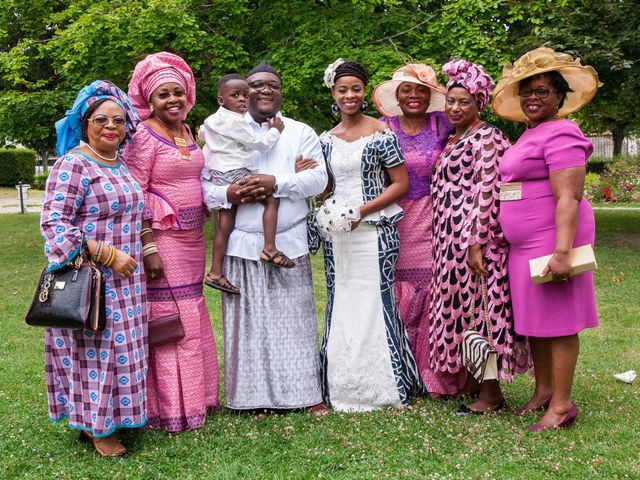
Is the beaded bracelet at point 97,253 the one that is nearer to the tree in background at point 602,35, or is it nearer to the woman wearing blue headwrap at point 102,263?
the woman wearing blue headwrap at point 102,263

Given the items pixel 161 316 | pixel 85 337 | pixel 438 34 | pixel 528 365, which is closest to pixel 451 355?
pixel 528 365

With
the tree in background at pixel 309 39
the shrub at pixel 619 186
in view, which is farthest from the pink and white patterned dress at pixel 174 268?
the shrub at pixel 619 186

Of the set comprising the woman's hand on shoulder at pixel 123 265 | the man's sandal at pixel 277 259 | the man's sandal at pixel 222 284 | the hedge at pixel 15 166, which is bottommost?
the man's sandal at pixel 222 284

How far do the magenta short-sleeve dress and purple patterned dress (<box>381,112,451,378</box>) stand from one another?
742mm

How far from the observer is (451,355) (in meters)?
5.02

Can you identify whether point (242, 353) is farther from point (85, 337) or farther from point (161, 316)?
point (85, 337)

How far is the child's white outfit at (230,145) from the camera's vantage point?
4680 mm

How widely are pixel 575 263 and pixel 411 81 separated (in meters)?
1.72

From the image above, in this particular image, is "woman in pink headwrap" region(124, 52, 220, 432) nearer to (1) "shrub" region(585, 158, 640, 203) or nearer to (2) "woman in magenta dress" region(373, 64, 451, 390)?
(2) "woman in magenta dress" region(373, 64, 451, 390)

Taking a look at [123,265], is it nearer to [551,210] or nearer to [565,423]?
[551,210]

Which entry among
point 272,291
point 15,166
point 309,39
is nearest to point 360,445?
point 272,291

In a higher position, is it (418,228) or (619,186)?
(418,228)

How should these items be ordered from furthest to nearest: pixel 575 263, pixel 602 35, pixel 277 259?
pixel 602 35
pixel 277 259
pixel 575 263

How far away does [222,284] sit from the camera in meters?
4.90
